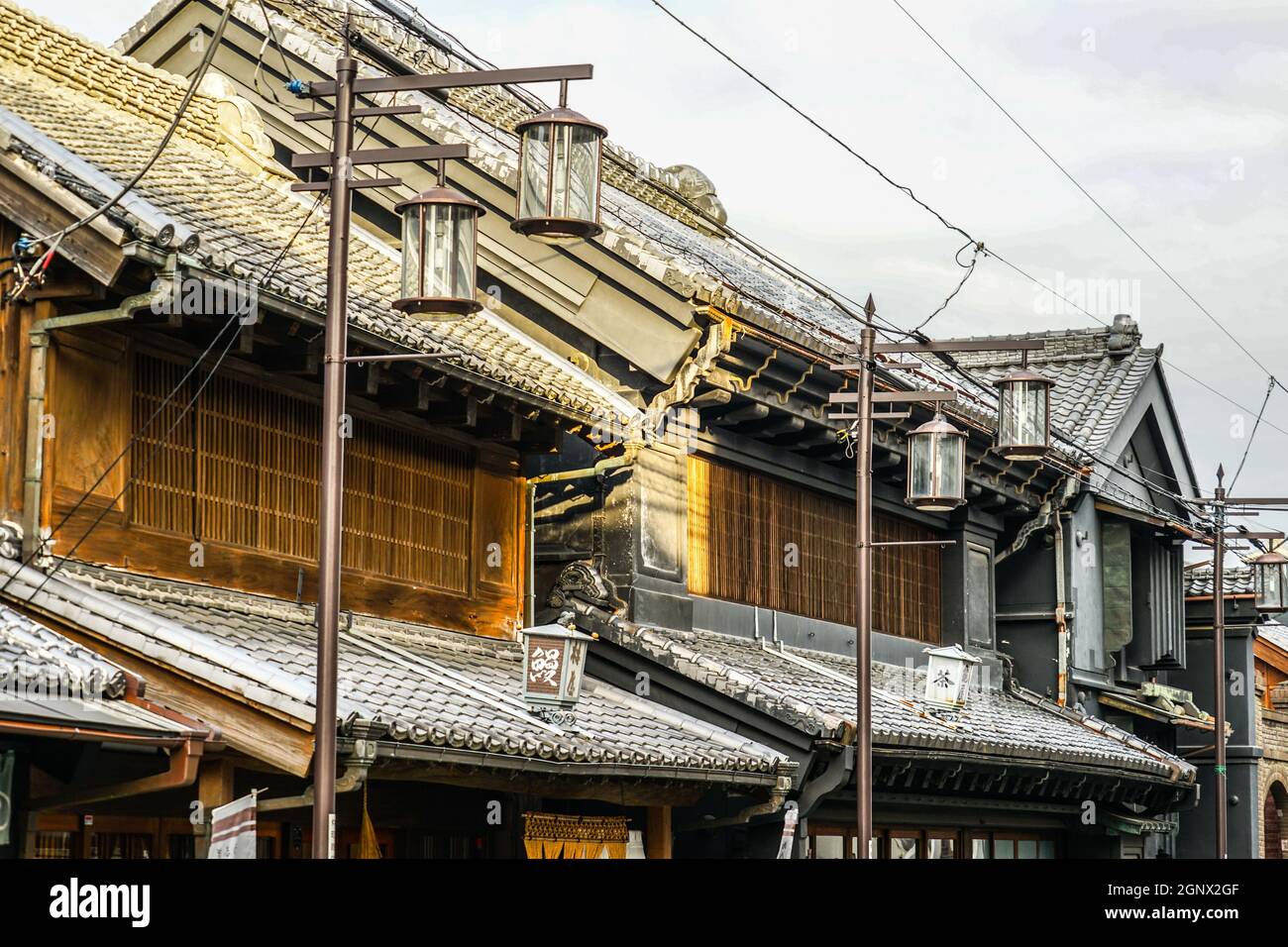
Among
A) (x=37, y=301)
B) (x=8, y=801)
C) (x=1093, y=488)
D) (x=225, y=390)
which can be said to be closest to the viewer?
(x=8, y=801)

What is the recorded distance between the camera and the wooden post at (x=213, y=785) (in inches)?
505

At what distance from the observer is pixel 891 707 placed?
21734 mm

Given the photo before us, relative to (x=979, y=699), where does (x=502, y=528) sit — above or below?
above

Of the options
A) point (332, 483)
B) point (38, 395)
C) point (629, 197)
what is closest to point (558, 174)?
point (332, 483)

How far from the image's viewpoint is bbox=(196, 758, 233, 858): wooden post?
12836 millimetres

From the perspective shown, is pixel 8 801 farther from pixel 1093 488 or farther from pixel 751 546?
pixel 1093 488

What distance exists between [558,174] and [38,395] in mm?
4397

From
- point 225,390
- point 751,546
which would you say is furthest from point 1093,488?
point 225,390

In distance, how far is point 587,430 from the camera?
61.1 ft

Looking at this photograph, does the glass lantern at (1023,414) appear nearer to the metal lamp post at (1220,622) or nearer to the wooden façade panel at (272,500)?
the wooden façade panel at (272,500)

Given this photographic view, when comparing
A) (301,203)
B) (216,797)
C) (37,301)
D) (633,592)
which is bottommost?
(216,797)

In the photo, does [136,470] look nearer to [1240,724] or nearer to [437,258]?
[437,258]

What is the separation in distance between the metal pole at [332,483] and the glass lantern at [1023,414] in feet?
32.3

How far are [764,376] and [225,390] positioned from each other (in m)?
7.95
